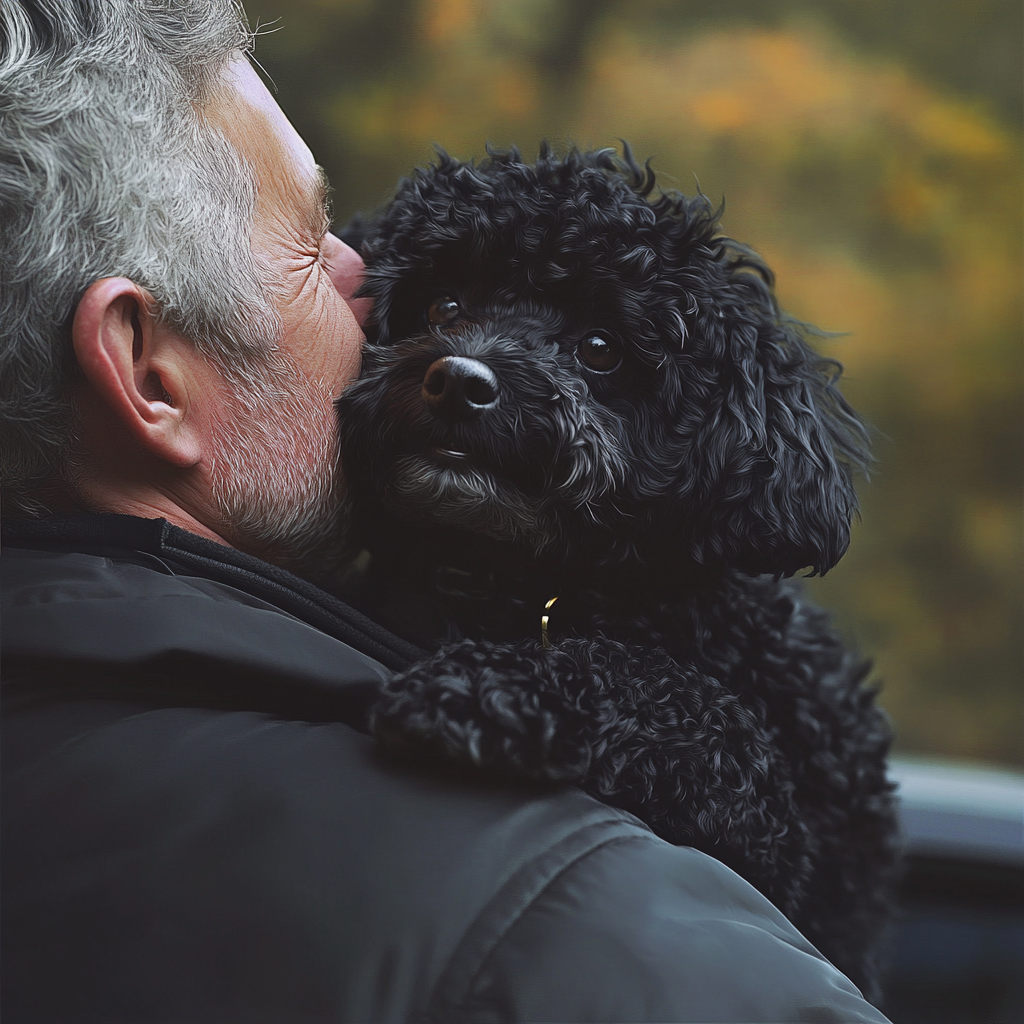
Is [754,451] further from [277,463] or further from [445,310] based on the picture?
[277,463]

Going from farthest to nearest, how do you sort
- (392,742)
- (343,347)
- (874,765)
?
(874,765)
(343,347)
(392,742)

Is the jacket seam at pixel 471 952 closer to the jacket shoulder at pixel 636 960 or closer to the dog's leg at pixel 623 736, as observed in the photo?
the jacket shoulder at pixel 636 960

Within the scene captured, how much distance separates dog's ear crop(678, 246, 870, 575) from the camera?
6.03ft

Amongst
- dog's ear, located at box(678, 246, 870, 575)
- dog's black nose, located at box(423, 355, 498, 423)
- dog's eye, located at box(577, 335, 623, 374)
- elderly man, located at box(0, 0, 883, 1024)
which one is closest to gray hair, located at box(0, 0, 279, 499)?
elderly man, located at box(0, 0, 883, 1024)

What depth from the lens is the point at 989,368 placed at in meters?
6.31

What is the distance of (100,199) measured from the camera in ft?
5.17

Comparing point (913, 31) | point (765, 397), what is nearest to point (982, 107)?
point (913, 31)

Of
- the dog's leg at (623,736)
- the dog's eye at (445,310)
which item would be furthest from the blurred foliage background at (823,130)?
the dog's leg at (623,736)

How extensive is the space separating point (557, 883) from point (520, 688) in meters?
0.42

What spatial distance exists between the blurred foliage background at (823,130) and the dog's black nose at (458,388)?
4158 mm

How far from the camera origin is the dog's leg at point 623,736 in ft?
4.54

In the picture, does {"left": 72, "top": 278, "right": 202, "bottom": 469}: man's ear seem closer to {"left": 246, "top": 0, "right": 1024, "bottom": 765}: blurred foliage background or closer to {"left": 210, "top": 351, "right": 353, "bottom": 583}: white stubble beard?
{"left": 210, "top": 351, "right": 353, "bottom": 583}: white stubble beard

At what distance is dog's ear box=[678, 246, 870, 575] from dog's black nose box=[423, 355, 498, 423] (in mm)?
402

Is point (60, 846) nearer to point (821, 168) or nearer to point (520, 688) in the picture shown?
point (520, 688)
